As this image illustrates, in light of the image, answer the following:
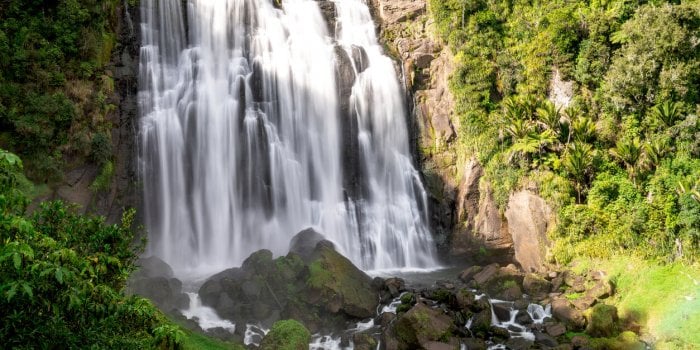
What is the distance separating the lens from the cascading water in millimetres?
23500

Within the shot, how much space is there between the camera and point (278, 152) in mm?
25453

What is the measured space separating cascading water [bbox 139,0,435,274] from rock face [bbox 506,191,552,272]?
518 centimetres

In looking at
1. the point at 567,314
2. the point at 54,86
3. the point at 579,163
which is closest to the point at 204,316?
the point at 567,314

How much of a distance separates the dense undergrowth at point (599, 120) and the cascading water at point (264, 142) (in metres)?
5.35

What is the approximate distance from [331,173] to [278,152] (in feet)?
11.1

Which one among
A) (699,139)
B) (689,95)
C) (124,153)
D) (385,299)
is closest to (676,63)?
(689,95)

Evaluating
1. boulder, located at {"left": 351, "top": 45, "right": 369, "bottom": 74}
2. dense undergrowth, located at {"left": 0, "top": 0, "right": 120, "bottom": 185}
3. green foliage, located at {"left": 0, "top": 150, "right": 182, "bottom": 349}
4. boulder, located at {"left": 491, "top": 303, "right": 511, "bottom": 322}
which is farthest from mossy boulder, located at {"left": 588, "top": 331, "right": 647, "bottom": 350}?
boulder, located at {"left": 351, "top": 45, "right": 369, "bottom": 74}

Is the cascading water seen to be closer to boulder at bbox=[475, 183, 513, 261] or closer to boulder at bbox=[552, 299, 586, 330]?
boulder at bbox=[475, 183, 513, 261]

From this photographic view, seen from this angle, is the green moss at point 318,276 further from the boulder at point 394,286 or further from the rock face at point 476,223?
the rock face at point 476,223

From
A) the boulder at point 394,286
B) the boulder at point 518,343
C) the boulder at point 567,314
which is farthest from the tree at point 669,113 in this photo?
the boulder at point 394,286

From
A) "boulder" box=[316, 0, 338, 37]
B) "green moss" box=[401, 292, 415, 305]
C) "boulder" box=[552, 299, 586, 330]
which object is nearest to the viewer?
"boulder" box=[552, 299, 586, 330]

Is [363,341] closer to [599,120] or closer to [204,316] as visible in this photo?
[204,316]

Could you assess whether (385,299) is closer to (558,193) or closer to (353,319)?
(353,319)

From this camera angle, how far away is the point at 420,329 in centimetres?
1354
